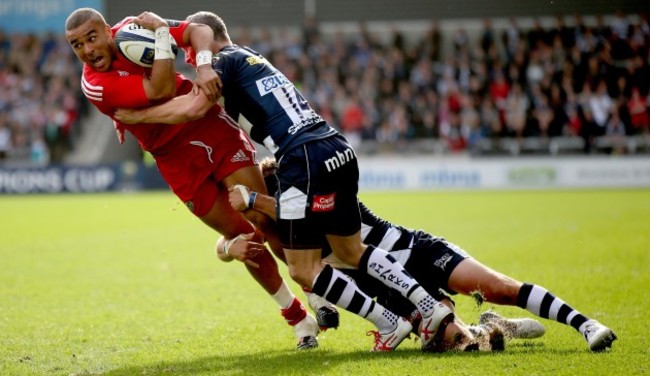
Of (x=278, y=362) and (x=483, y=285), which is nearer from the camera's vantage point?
(x=278, y=362)

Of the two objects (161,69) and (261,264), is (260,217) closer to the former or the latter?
(261,264)

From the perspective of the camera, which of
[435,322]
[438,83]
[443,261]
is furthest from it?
[438,83]

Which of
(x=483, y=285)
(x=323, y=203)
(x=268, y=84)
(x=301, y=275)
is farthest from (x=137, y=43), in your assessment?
(x=483, y=285)

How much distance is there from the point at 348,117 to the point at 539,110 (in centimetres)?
582

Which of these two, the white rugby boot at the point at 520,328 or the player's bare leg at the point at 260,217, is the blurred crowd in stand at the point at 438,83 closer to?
the player's bare leg at the point at 260,217

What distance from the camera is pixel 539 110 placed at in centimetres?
2706

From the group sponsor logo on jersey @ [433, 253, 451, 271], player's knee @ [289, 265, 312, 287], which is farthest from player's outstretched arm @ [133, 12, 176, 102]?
sponsor logo on jersey @ [433, 253, 451, 271]

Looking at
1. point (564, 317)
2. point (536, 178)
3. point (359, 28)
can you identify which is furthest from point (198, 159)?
point (359, 28)

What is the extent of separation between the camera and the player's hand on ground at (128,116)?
669 cm

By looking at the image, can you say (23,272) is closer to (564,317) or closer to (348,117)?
(564,317)

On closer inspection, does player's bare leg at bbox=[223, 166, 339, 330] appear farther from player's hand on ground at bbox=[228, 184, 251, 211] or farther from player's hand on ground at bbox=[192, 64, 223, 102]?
player's hand on ground at bbox=[192, 64, 223, 102]

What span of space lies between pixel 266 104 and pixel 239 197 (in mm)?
696

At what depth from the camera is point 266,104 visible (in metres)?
6.43

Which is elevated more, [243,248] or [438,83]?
[243,248]
